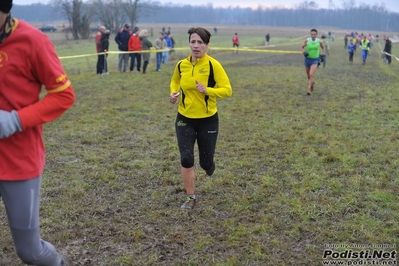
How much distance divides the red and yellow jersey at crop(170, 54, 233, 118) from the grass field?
1.18 m

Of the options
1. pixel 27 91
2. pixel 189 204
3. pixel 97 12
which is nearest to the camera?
pixel 27 91

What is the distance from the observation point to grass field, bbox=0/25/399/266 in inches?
175

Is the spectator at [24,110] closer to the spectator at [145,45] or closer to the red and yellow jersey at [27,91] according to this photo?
the red and yellow jersey at [27,91]

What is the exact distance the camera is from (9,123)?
2.41 metres

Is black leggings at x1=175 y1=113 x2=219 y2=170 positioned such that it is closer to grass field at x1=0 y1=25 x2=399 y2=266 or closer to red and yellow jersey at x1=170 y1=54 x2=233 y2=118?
red and yellow jersey at x1=170 y1=54 x2=233 y2=118

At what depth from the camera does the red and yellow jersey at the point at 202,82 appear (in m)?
5.08

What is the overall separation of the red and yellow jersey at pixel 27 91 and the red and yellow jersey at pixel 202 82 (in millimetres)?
2549

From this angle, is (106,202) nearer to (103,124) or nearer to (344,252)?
(344,252)

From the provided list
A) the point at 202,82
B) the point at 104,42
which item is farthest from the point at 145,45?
the point at 202,82

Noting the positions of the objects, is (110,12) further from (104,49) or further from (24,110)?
(24,110)

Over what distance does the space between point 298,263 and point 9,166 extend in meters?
2.66

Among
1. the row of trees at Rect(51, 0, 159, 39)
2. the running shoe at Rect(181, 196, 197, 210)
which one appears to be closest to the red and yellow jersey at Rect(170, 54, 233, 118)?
the running shoe at Rect(181, 196, 197, 210)

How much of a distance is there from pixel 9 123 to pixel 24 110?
119 mm

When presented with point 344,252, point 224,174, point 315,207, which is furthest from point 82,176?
point 344,252
